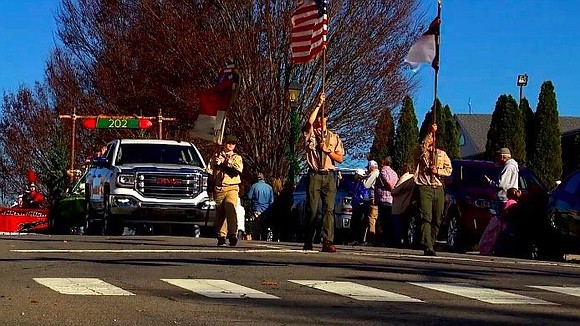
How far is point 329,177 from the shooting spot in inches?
636

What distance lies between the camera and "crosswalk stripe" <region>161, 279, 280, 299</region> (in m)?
10.0

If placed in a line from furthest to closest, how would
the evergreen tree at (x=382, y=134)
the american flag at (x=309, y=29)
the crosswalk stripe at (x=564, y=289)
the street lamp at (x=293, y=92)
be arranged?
the evergreen tree at (x=382, y=134)
the street lamp at (x=293, y=92)
the american flag at (x=309, y=29)
the crosswalk stripe at (x=564, y=289)

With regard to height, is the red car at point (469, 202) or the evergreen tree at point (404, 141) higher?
the evergreen tree at point (404, 141)

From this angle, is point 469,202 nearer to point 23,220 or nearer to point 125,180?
point 125,180

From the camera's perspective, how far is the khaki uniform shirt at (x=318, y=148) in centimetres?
1611

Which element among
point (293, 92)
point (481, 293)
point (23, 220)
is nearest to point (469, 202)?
point (481, 293)

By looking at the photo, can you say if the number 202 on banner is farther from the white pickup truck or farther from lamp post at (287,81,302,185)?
the white pickup truck

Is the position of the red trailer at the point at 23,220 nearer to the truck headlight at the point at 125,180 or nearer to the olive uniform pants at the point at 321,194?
the truck headlight at the point at 125,180

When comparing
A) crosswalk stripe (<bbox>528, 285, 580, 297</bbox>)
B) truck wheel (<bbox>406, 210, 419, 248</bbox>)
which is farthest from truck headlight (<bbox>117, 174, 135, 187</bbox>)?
crosswalk stripe (<bbox>528, 285, 580, 297</bbox>)

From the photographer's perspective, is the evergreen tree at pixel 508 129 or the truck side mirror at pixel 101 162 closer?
the truck side mirror at pixel 101 162

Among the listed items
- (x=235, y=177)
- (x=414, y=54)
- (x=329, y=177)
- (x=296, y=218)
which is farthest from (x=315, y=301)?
(x=296, y=218)

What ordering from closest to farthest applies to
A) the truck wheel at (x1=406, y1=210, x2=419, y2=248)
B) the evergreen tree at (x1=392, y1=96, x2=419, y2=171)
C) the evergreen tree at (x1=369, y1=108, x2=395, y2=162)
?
the truck wheel at (x1=406, y1=210, x2=419, y2=248), the evergreen tree at (x1=369, y1=108, x2=395, y2=162), the evergreen tree at (x1=392, y1=96, x2=419, y2=171)

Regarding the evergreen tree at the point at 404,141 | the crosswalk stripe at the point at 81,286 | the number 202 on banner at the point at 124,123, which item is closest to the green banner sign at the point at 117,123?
the number 202 on banner at the point at 124,123

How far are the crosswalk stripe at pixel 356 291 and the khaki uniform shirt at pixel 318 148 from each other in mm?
4824
